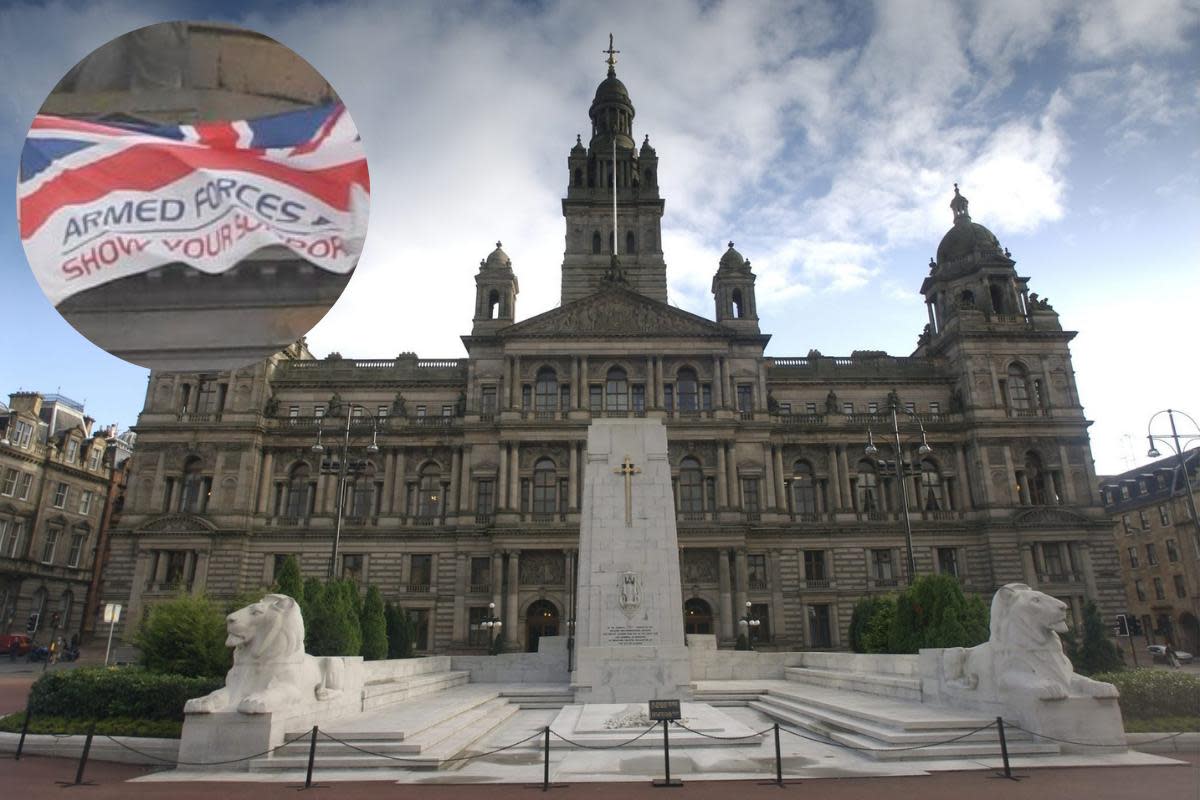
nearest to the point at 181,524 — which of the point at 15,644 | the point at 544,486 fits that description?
the point at 15,644

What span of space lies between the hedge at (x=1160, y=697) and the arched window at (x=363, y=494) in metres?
39.9

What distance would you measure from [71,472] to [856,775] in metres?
63.5

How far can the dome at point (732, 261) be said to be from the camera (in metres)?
50.4

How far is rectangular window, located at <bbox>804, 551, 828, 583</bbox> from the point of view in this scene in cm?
4456

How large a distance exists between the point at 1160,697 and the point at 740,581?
91.4 feet

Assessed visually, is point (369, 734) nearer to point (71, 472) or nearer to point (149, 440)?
point (149, 440)

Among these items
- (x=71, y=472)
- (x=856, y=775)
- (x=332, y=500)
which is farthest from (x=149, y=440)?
(x=856, y=775)

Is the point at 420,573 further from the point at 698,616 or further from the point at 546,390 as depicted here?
the point at 698,616

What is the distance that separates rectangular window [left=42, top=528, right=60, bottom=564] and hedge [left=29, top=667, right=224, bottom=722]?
49.1m

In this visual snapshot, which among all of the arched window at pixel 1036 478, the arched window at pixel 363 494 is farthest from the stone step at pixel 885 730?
the arched window at pixel 1036 478

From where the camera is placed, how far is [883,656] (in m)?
21.3

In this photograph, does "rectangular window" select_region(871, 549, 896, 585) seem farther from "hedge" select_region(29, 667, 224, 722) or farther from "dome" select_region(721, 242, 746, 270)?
"hedge" select_region(29, 667, 224, 722)

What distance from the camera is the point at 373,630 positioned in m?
25.3

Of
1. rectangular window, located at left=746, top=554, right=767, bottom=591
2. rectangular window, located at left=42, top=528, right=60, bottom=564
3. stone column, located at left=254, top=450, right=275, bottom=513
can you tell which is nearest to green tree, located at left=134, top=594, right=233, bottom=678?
stone column, located at left=254, top=450, right=275, bottom=513
